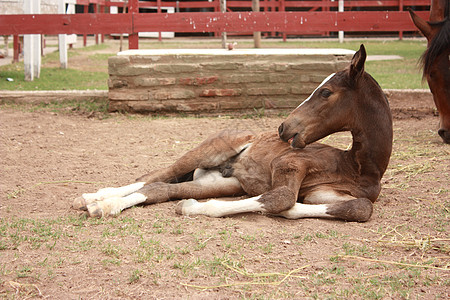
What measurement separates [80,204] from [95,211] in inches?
11.2

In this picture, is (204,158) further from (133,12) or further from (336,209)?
(133,12)

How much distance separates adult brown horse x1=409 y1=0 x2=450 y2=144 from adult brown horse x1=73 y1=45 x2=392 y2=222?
204 centimetres

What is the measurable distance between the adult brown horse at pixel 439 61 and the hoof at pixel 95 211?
3943 millimetres

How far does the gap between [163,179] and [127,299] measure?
2.06m

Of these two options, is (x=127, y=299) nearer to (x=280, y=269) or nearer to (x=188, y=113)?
(x=280, y=269)

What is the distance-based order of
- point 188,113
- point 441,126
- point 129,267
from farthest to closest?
point 188,113 → point 441,126 → point 129,267

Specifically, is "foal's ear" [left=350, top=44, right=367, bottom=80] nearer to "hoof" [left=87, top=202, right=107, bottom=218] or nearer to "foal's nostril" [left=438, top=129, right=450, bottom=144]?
"hoof" [left=87, top=202, right=107, bottom=218]

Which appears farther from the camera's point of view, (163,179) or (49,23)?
(49,23)

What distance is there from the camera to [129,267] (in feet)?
10.3

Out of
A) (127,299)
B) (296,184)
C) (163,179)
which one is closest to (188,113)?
(163,179)

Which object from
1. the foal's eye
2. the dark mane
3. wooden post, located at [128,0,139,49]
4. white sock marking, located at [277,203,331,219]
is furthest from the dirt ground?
wooden post, located at [128,0,139,49]

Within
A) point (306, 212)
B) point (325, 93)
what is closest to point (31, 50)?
point (325, 93)

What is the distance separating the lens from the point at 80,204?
4242mm

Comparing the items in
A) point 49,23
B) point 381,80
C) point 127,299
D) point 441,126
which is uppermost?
point 49,23
